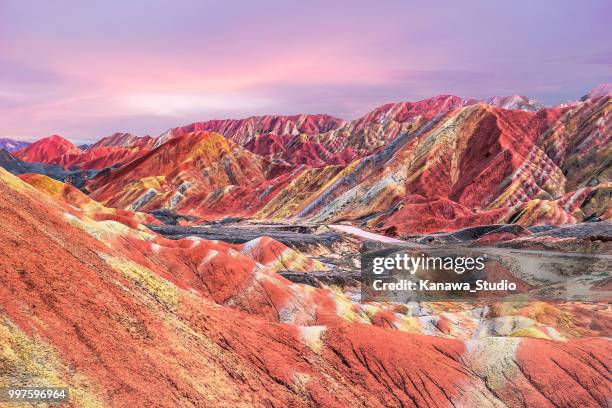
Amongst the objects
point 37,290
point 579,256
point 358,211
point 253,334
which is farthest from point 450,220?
point 37,290

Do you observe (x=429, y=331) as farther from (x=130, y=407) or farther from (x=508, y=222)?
(x=508, y=222)

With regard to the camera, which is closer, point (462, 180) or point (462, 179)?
point (462, 180)

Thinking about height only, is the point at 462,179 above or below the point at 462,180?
above

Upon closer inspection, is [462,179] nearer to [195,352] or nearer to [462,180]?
[462,180]

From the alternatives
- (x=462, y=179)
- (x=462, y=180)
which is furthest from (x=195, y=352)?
(x=462, y=179)

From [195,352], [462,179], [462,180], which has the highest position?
[195,352]

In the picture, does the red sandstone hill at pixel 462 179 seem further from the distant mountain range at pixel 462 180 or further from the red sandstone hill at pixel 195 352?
the red sandstone hill at pixel 195 352

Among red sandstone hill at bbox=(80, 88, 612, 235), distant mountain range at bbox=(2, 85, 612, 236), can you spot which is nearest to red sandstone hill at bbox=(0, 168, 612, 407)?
distant mountain range at bbox=(2, 85, 612, 236)

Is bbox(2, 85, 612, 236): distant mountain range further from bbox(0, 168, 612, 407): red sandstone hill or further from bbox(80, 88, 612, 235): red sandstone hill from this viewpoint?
bbox(0, 168, 612, 407): red sandstone hill

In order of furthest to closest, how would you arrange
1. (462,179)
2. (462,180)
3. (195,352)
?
(462,179) → (462,180) → (195,352)
